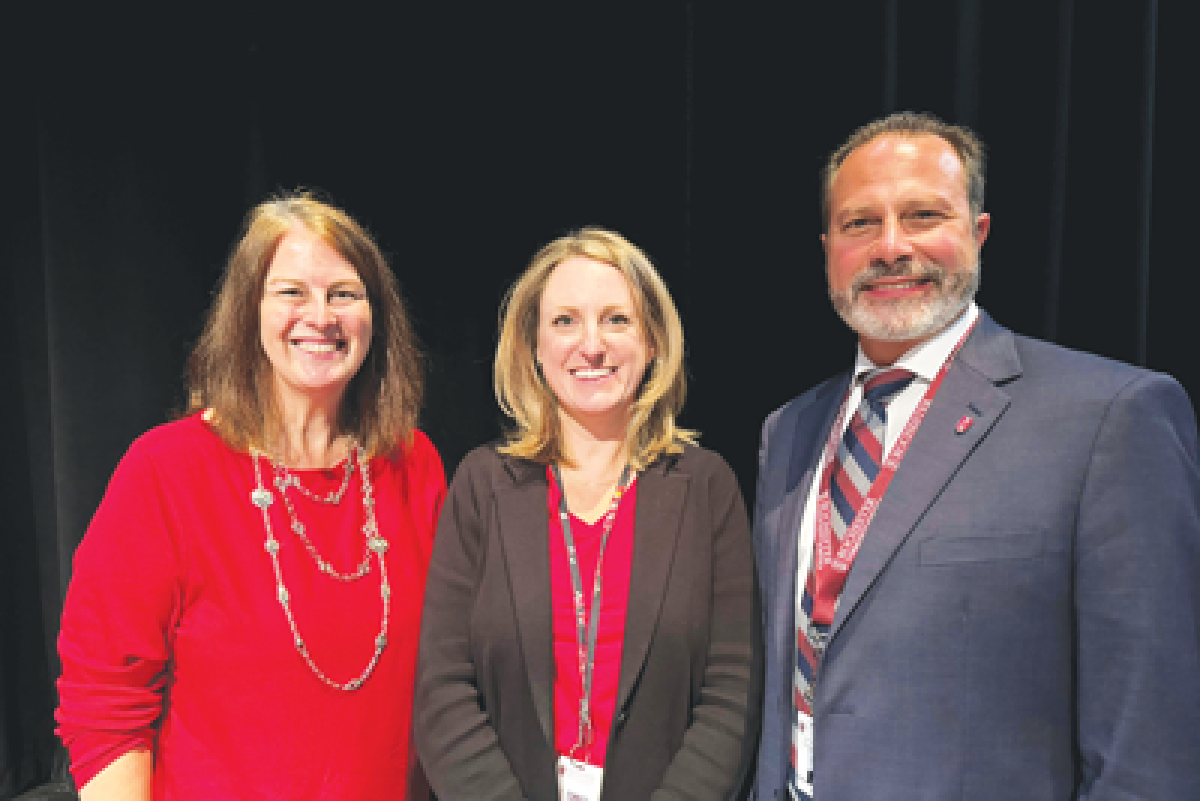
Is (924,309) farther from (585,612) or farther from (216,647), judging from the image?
(216,647)

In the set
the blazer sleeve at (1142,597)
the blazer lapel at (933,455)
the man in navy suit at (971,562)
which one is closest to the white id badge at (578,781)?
the man in navy suit at (971,562)

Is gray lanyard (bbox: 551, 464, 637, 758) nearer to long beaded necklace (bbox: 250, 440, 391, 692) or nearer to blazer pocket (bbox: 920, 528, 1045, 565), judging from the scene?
long beaded necklace (bbox: 250, 440, 391, 692)

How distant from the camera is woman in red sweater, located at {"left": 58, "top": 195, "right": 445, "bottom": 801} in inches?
61.3

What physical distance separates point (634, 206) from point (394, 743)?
180 centimetres

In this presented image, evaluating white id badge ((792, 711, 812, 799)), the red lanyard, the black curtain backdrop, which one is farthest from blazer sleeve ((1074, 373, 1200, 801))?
the black curtain backdrop

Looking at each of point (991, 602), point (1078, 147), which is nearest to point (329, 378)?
point (991, 602)

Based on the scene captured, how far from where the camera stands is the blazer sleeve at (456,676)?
1.47 m

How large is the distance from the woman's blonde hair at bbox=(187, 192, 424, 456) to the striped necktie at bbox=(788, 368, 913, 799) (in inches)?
41.4

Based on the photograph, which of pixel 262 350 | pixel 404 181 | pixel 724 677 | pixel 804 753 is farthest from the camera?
pixel 404 181

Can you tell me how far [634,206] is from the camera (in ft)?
8.66

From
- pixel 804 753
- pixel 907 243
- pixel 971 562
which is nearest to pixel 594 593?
pixel 804 753

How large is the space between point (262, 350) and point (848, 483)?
4.40ft

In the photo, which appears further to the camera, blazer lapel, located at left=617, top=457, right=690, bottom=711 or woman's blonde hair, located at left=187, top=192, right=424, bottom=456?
woman's blonde hair, located at left=187, top=192, right=424, bottom=456

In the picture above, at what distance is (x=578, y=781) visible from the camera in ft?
4.85
